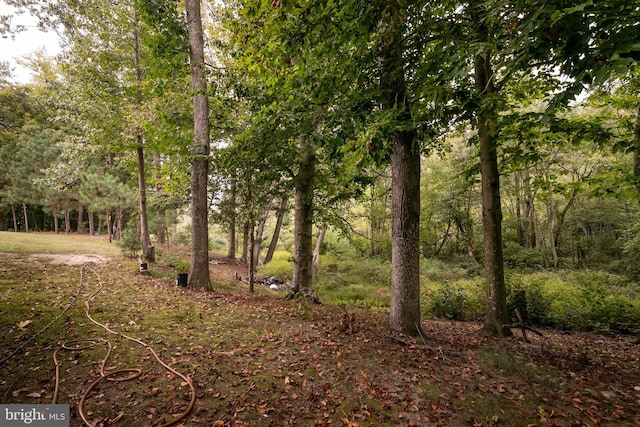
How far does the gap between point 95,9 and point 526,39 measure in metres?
13.0

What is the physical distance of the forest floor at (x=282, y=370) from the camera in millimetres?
2768

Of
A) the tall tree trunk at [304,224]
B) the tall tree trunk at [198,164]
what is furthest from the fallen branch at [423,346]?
the tall tree trunk at [198,164]

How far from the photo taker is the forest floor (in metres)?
2.77

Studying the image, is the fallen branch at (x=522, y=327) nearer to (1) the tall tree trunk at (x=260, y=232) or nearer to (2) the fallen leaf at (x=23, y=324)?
(1) the tall tree trunk at (x=260, y=232)

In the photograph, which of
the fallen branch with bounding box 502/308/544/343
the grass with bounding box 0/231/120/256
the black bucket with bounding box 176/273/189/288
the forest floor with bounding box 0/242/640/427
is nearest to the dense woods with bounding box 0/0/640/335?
the black bucket with bounding box 176/273/189/288

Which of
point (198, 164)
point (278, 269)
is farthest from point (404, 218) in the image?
point (278, 269)

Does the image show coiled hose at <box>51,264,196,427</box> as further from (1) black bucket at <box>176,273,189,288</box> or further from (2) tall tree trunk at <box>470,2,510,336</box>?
(2) tall tree trunk at <box>470,2,510,336</box>

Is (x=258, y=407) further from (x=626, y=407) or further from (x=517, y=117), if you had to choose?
(x=517, y=117)

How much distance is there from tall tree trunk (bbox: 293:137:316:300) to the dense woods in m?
0.04

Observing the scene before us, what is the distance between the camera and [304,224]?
773 centimetres

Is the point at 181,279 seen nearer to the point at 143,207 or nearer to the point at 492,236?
the point at 143,207

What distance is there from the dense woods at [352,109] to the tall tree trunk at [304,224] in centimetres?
4

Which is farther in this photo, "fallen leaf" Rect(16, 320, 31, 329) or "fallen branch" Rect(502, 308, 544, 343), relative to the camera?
"fallen branch" Rect(502, 308, 544, 343)

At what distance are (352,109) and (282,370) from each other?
159 inches
